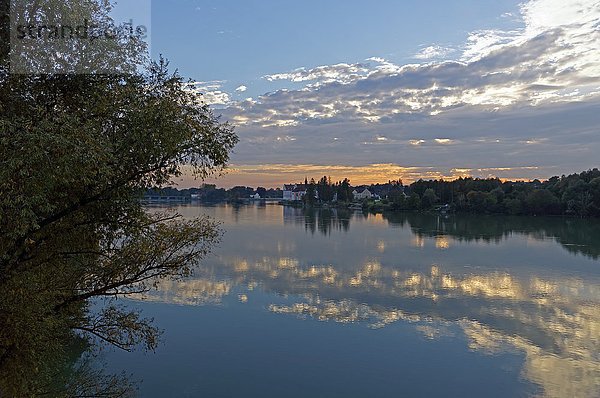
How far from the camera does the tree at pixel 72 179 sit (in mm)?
3537

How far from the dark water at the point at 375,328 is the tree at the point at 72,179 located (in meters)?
4.83

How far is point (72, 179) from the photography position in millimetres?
3666

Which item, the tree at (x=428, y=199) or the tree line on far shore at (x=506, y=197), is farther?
the tree at (x=428, y=199)

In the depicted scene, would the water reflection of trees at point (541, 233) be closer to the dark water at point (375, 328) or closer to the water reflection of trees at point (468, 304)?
the dark water at point (375, 328)

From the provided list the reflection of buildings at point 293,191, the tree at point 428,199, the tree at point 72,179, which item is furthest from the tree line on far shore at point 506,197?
the tree at point 72,179

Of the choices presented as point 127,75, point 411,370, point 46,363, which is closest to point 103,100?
point 127,75

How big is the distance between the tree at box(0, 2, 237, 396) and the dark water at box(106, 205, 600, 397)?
15.9 feet

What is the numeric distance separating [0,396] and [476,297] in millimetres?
15004

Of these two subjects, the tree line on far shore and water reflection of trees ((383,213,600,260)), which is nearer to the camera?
water reflection of trees ((383,213,600,260))

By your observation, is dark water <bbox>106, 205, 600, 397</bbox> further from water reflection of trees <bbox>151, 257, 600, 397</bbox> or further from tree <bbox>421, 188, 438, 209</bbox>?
tree <bbox>421, 188, 438, 209</bbox>

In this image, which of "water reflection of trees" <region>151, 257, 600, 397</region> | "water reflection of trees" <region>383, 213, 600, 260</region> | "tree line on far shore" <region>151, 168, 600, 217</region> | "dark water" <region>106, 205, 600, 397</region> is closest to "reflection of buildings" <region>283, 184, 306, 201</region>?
"tree line on far shore" <region>151, 168, 600, 217</region>

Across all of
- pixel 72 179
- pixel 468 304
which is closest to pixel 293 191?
pixel 468 304

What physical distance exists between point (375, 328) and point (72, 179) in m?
10.8

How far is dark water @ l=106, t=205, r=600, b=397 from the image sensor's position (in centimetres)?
976
